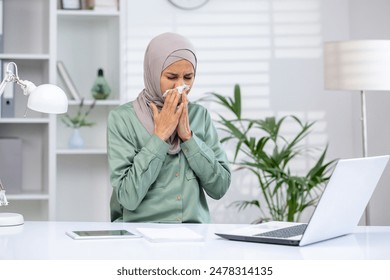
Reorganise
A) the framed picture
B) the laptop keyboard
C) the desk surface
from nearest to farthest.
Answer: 1. the desk surface
2. the laptop keyboard
3. the framed picture

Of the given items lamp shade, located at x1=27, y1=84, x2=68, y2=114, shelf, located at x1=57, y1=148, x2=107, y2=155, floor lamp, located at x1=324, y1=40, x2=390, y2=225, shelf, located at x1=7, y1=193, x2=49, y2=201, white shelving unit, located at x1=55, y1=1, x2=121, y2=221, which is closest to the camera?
lamp shade, located at x1=27, y1=84, x2=68, y2=114

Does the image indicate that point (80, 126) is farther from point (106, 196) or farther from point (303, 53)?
point (303, 53)

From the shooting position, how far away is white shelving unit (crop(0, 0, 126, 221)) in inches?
134

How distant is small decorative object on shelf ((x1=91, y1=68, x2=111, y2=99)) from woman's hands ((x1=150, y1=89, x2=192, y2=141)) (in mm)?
1374

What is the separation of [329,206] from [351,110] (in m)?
2.51

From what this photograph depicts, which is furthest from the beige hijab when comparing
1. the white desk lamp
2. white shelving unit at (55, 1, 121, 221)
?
white shelving unit at (55, 1, 121, 221)

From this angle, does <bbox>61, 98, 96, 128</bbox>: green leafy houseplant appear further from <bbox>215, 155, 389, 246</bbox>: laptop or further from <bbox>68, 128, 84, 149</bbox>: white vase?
<bbox>215, 155, 389, 246</bbox>: laptop

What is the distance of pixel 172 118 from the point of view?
6.74 feet

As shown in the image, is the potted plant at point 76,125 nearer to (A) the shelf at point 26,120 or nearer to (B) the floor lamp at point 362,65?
(A) the shelf at point 26,120

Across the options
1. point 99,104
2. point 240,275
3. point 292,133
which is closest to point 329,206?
point 240,275

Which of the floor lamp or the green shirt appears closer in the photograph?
the green shirt

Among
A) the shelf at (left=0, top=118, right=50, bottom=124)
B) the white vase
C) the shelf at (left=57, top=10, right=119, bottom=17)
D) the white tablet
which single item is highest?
the shelf at (left=57, top=10, right=119, bottom=17)

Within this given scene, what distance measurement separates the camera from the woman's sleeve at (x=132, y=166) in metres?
2.00

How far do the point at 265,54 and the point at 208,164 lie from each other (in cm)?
180
